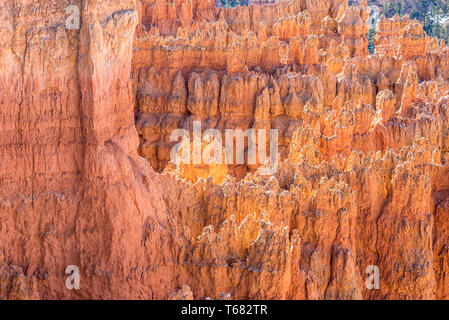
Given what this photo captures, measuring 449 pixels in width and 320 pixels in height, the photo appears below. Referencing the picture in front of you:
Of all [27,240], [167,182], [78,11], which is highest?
[78,11]

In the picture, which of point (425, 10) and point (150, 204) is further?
point (425, 10)

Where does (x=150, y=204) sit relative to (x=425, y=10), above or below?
below

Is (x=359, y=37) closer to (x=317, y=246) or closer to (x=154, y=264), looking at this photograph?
(x=317, y=246)

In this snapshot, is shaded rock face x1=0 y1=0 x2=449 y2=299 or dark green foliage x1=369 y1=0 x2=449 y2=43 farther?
dark green foliage x1=369 y1=0 x2=449 y2=43

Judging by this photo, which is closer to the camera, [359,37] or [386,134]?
[386,134]

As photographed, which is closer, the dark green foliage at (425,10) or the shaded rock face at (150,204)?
the shaded rock face at (150,204)

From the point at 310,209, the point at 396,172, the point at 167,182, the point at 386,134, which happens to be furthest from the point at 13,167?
the point at 386,134

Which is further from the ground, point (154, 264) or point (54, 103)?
point (54, 103)

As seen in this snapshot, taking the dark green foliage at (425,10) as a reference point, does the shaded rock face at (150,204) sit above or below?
below

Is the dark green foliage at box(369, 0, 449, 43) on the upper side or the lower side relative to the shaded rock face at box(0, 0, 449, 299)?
upper
